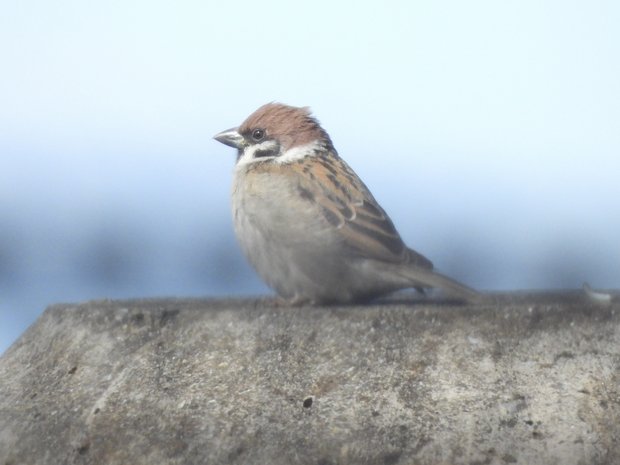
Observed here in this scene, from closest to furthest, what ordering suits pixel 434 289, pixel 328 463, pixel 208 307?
pixel 328 463
pixel 208 307
pixel 434 289

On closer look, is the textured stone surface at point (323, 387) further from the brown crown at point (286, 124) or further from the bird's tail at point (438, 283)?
the brown crown at point (286, 124)

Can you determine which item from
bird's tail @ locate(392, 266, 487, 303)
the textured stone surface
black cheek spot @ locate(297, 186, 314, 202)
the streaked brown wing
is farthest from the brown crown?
the textured stone surface

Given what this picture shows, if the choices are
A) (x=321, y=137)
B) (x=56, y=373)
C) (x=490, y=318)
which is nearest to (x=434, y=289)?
(x=321, y=137)

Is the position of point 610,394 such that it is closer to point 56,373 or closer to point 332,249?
point 56,373

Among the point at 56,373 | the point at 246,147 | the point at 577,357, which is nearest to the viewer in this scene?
the point at 577,357

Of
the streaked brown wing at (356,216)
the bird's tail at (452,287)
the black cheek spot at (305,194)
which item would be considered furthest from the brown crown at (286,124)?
the bird's tail at (452,287)

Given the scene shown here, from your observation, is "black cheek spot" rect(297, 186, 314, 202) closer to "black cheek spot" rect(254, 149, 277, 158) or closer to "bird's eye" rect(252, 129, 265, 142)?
"black cheek spot" rect(254, 149, 277, 158)

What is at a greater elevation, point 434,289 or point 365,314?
point 365,314
